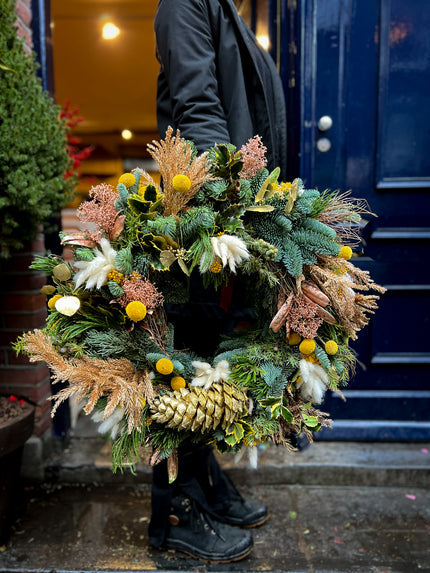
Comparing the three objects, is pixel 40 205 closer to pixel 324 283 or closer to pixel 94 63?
pixel 324 283

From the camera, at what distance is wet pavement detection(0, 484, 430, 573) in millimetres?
1601

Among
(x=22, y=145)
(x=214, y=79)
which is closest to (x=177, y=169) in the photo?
(x=214, y=79)

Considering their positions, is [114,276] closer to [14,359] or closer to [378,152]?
[14,359]

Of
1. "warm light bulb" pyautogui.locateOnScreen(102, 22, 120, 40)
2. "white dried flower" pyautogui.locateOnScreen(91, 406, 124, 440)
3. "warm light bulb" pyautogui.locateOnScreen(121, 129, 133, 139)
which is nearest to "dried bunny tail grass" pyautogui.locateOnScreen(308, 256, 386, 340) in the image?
"white dried flower" pyautogui.locateOnScreen(91, 406, 124, 440)

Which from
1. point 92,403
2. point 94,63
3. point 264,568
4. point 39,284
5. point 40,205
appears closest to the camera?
point 92,403

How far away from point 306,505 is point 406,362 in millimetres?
830

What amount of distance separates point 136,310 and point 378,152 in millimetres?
1604

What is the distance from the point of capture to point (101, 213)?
1.11m

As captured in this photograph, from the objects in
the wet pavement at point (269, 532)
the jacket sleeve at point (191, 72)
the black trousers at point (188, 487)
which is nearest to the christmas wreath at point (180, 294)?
the jacket sleeve at point (191, 72)

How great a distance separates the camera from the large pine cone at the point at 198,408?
3.51 ft

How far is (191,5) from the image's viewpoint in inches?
53.3

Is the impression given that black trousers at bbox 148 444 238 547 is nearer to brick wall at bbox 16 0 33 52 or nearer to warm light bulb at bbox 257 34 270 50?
brick wall at bbox 16 0 33 52

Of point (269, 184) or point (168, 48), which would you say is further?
point (168, 48)

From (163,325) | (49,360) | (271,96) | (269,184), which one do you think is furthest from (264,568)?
(271,96)
